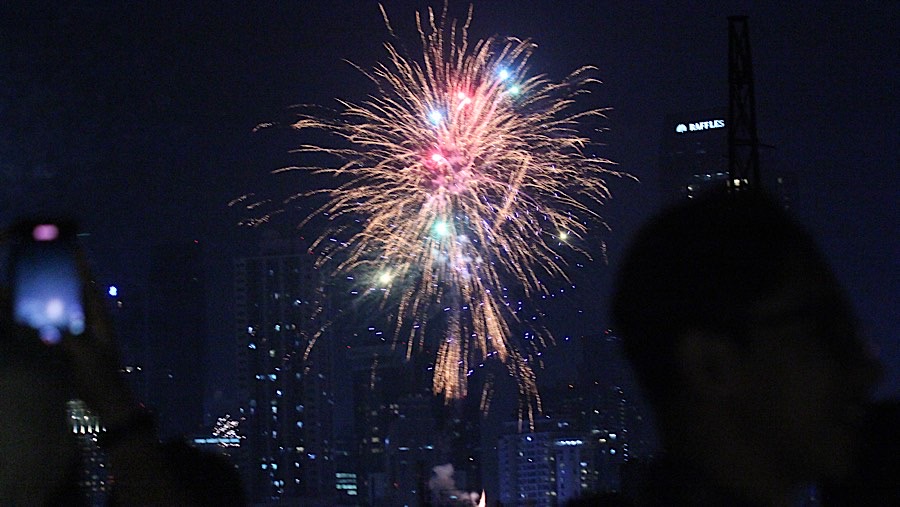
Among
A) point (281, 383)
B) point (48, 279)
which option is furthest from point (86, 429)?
point (281, 383)

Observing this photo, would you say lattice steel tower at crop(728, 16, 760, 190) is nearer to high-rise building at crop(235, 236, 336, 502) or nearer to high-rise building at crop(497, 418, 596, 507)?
high-rise building at crop(497, 418, 596, 507)

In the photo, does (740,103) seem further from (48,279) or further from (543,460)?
(543,460)

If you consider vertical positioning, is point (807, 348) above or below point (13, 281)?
below

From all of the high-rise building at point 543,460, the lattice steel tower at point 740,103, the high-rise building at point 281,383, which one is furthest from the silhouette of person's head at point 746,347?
the high-rise building at point 281,383

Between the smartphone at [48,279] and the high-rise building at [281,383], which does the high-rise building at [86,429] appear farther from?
the high-rise building at [281,383]

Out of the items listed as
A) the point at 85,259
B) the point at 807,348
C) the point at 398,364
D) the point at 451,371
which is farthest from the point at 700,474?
the point at 398,364

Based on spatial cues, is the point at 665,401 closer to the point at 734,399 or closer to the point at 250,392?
the point at 734,399

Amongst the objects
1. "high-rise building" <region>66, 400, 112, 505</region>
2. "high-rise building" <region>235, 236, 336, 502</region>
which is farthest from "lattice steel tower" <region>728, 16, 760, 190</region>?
"high-rise building" <region>235, 236, 336, 502</region>
